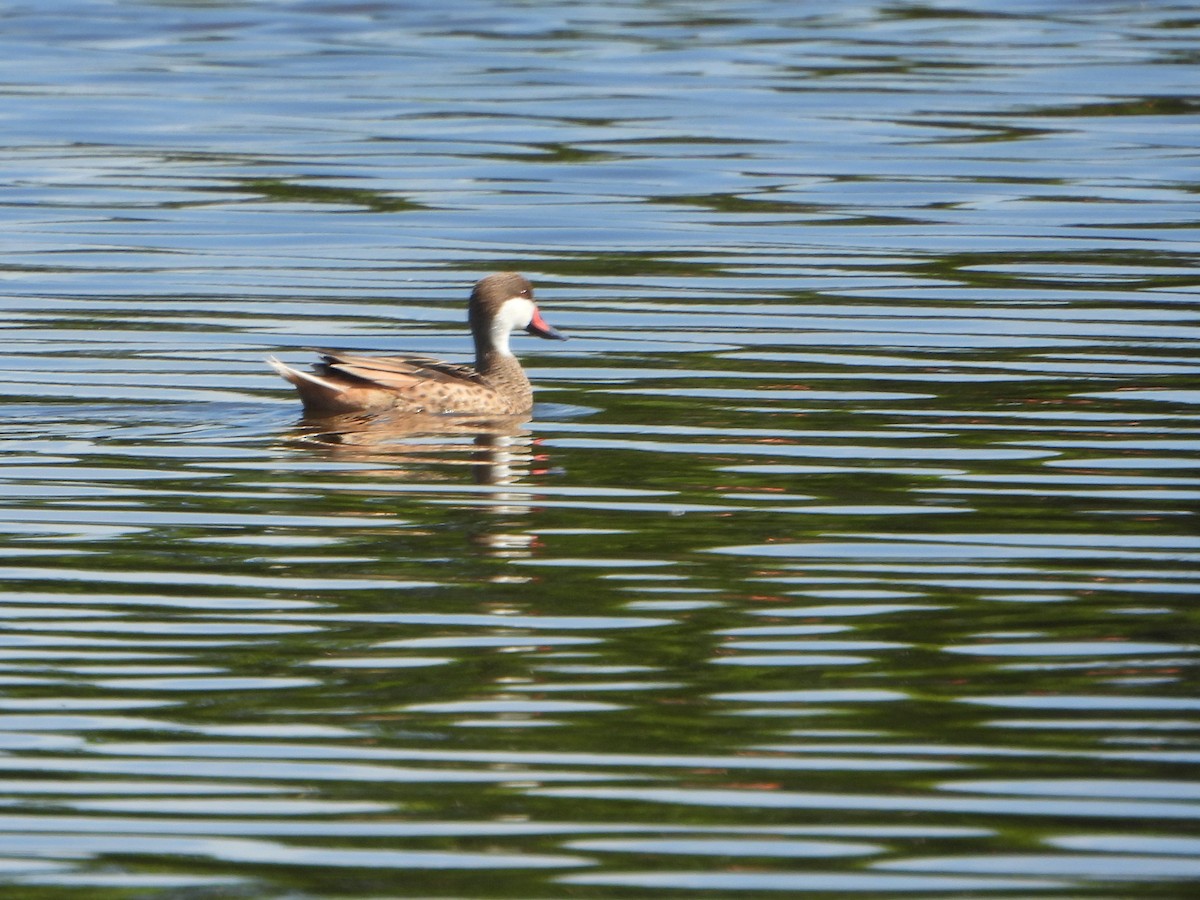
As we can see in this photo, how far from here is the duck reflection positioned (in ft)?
29.0

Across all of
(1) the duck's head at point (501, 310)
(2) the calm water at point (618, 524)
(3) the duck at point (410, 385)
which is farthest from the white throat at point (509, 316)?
(2) the calm water at point (618, 524)

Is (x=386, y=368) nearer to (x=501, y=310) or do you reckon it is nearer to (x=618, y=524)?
(x=501, y=310)

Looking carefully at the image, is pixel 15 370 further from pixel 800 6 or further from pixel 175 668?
pixel 800 6

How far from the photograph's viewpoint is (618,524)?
8648 mm

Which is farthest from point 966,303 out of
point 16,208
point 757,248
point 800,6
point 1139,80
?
point 800,6

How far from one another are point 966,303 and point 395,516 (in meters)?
5.86

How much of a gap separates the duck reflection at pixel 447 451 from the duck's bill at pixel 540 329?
111cm

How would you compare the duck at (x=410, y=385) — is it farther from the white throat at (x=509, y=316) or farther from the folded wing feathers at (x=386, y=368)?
the white throat at (x=509, y=316)

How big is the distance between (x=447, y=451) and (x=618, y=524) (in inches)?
80.1

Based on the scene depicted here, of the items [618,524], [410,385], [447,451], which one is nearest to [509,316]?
[410,385]

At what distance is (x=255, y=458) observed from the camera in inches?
398

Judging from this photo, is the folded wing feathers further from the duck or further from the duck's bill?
the duck's bill

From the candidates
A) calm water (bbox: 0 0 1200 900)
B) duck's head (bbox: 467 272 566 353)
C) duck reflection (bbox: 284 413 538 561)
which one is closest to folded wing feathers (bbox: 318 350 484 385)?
duck reflection (bbox: 284 413 538 561)

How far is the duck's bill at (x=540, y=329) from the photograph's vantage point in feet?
40.6
